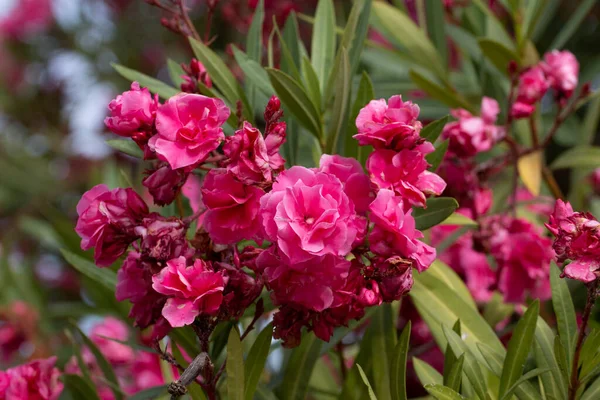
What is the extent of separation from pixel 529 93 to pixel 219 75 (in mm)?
482

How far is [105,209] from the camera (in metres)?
0.83

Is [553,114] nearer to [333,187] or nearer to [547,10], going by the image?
[547,10]

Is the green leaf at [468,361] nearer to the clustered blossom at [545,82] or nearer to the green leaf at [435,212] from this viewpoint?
the green leaf at [435,212]

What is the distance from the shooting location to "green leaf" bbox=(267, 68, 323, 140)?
93 cm

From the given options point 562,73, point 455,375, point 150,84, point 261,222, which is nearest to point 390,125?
point 261,222

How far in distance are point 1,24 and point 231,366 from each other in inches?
117

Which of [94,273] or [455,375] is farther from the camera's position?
[94,273]

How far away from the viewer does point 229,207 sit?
0.79 meters

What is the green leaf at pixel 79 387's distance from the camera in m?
1.03

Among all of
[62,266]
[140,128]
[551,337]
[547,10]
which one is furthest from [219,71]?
[62,266]

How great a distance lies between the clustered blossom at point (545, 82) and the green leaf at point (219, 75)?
0.43 metres

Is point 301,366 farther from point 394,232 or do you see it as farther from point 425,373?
point 394,232

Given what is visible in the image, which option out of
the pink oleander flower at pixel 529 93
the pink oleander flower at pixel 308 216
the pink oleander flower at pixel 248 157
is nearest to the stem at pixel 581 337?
the pink oleander flower at pixel 308 216

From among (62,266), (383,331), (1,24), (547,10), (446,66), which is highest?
(547,10)
